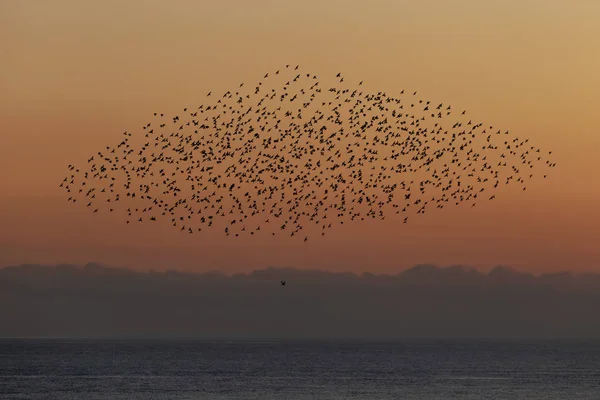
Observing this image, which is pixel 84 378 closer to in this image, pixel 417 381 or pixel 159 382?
pixel 159 382

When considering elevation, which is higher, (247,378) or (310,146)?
(310,146)

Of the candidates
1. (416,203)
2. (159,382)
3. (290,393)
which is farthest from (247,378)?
(416,203)

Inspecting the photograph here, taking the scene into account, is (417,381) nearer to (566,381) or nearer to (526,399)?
(566,381)

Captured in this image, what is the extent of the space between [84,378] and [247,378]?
97.3 feet

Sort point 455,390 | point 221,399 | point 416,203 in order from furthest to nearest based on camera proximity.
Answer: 1. point 455,390
2. point 221,399
3. point 416,203

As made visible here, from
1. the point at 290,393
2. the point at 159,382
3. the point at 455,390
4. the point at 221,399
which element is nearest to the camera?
the point at 221,399

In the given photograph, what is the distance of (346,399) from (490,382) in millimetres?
47891

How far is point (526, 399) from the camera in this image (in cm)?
15225

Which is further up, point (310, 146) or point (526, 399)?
point (310, 146)

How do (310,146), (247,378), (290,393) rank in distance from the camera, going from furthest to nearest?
1. (247,378)
2. (290,393)
3. (310,146)

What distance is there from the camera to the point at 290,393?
15788 centimetres

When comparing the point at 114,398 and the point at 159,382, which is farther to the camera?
the point at 159,382

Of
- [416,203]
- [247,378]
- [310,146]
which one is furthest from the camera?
[247,378]

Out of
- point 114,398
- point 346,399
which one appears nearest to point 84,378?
point 114,398
